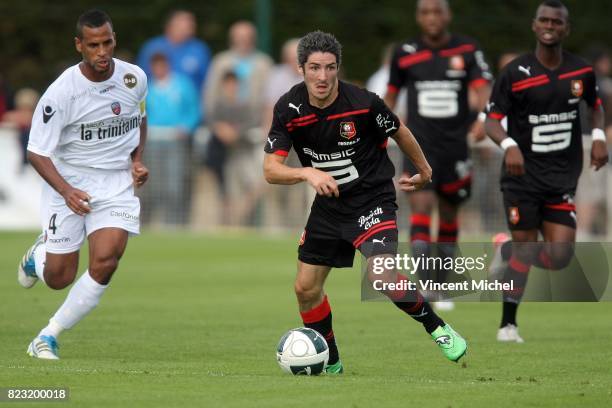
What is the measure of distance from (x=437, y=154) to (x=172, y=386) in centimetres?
611

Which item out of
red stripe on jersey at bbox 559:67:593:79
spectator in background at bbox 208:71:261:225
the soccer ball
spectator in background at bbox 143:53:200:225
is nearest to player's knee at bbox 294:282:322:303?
the soccer ball

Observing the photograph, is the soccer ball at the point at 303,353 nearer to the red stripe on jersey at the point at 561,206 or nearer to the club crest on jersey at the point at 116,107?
the club crest on jersey at the point at 116,107

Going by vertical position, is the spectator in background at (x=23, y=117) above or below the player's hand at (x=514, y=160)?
above

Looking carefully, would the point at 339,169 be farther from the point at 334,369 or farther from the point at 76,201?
the point at 76,201

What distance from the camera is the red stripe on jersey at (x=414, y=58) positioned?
564 inches

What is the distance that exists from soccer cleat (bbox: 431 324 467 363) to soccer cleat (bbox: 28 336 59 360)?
2.66m

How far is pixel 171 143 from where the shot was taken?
74.1ft

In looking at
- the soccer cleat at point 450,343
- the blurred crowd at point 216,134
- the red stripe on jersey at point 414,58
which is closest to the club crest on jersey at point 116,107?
the soccer cleat at point 450,343

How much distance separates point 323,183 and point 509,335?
3.53 meters

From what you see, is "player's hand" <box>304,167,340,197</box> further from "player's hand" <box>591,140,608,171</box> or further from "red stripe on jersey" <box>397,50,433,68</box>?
"red stripe on jersey" <box>397,50,433,68</box>

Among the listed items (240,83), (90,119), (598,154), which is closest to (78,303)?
(90,119)

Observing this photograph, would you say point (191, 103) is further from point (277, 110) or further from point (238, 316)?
point (277, 110)

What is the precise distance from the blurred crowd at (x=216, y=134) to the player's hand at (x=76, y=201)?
1111cm

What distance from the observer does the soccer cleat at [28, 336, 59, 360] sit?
10.3 metres
